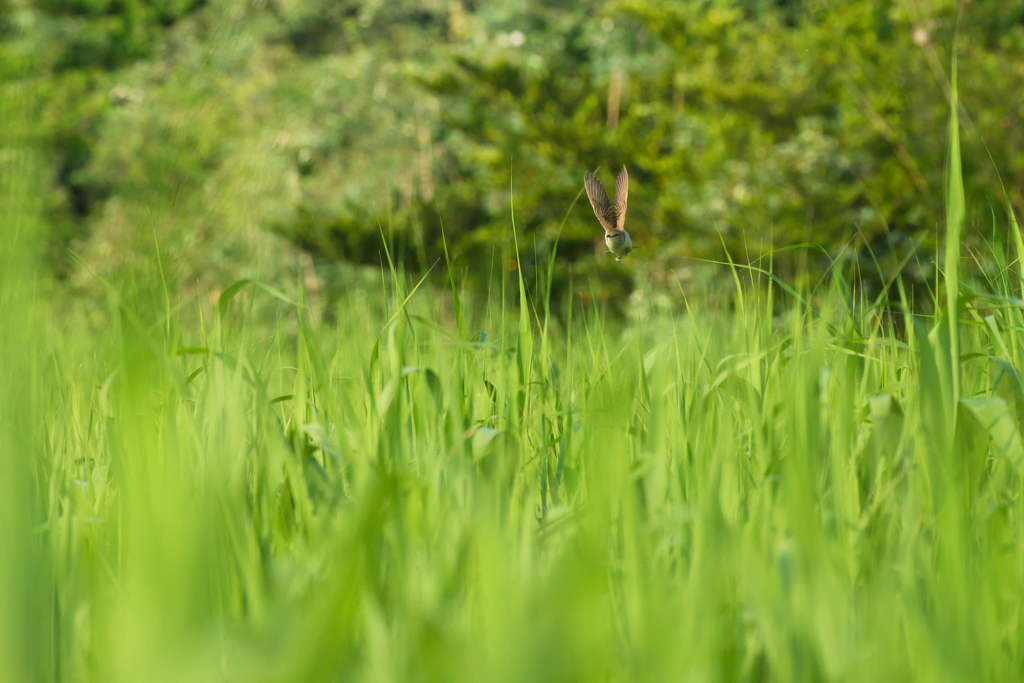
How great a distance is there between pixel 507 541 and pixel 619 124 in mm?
6485

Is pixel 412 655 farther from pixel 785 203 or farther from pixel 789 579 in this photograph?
pixel 785 203

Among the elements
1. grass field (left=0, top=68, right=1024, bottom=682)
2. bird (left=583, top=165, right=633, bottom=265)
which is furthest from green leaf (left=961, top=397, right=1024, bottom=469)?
bird (left=583, top=165, right=633, bottom=265)

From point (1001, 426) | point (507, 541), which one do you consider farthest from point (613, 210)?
point (507, 541)

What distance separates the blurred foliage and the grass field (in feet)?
8.62

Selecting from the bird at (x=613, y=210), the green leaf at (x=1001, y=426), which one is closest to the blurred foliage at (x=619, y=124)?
the bird at (x=613, y=210)

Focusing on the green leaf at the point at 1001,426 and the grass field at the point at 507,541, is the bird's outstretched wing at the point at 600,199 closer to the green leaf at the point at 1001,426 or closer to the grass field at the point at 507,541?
the grass field at the point at 507,541

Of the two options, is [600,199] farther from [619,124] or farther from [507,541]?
[619,124]

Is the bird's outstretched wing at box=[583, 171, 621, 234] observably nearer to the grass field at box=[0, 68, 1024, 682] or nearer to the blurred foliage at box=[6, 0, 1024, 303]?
the grass field at box=[0, 68, 1024, 682]

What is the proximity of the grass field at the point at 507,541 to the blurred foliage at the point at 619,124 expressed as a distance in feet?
8.62

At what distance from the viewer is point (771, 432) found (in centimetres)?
102

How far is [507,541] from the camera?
28.0 inches

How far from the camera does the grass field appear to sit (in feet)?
1.78

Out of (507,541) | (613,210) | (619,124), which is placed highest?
(619,124)

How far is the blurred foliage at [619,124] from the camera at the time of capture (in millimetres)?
5283
